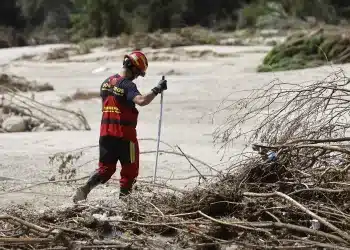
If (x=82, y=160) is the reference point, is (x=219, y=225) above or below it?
above

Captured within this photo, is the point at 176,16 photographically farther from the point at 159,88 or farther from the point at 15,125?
the point at 159,88

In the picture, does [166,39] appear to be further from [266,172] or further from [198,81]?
[266,172]

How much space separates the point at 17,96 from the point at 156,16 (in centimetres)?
3525

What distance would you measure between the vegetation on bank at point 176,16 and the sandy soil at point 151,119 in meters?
15.5

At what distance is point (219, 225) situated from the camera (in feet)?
16.5

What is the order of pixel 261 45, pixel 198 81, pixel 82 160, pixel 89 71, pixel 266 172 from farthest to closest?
pixel 261 45
pixel 89 71
pixel 198 81
pixel 82 160
pixel 266 172

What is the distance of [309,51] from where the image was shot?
21.8 m

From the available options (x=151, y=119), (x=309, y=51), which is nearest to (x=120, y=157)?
(x=151, y=119)

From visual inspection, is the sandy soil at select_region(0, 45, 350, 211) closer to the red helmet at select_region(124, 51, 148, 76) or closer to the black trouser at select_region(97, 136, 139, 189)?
the black trouser at select_region(97, 136, 139, 189)

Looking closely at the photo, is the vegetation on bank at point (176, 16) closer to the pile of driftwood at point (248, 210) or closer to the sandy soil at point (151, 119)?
the sandy soil at point (151, 119)

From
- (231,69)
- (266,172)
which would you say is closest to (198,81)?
Answer: (231,69)

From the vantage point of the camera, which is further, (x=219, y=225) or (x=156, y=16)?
(x=156, y=16)

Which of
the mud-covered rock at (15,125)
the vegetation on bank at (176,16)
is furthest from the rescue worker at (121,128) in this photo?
the vegetation on bank at (176,16)

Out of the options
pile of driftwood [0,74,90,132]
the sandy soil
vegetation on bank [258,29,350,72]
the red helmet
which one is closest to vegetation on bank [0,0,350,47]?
the sandy soil
